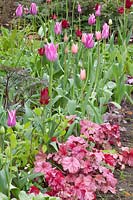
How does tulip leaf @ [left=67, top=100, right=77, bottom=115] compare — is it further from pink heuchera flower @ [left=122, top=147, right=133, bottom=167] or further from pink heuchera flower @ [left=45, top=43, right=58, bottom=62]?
pink heuchera flower @ [left=45, top=43, right=58, bottom=62]

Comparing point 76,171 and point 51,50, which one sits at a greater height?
point 51,50

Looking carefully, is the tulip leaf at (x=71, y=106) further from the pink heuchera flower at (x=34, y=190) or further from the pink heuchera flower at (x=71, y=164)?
the pink heuchera flower at (x=34, y=190)

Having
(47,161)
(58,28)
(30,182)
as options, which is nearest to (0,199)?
(30,182)

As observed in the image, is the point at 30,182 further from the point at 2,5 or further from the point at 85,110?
the point at 2,5

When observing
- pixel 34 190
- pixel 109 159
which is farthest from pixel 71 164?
→ pixel 34 190

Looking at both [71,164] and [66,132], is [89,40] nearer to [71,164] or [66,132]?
[66,132]

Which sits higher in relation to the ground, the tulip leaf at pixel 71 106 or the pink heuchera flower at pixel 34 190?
the tulip leaf at pixel 71 106

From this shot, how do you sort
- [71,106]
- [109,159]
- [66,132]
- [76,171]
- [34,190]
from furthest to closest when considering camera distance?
1. [71,106]
2. [66,132]
3. [109,159]
4. [76,171]
5. [34,190]

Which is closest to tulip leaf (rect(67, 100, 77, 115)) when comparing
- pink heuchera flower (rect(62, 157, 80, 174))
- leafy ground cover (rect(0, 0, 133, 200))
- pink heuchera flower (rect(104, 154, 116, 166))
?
leafy ground cover (rect(0, 0, 133, 200))

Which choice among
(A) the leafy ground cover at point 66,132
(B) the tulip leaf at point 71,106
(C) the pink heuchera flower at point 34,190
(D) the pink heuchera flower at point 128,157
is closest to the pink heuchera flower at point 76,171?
(A) the leafy ground cover at point 66,132

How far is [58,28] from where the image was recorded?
181 inches

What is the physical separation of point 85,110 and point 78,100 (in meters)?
0.14

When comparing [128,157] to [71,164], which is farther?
[128,157]

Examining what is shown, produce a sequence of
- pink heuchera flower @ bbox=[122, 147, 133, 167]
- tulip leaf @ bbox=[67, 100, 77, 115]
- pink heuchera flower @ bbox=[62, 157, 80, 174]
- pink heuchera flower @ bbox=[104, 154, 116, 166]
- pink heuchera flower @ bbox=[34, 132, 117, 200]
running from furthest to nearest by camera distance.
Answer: tulip leaf @ bbox=[67, 100, 77, 115]
pink heuchera flower @ bbox=[122, 147, 133, 167]
pink heuchera flower @ bbox=[104, 154, 116, 166]
pink heuchera flower @ bbox=[62, 157, 80, 174]
pink heuchera flower @ bbox=[34, 132, 117, 200]
